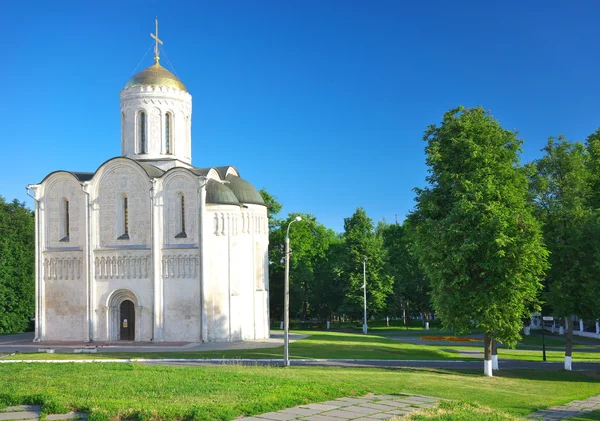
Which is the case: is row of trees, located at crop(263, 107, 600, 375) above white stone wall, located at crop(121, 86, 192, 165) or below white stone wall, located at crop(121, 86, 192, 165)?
below

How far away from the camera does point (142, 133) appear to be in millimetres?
46875

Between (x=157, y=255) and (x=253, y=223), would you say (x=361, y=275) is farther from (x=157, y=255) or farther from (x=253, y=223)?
(x=157, y=255)

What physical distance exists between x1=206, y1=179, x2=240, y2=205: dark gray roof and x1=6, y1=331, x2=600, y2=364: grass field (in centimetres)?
1096

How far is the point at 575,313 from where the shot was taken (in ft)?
99.9

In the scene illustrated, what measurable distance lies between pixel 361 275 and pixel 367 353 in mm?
23994

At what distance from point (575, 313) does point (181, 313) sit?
25.0 metres

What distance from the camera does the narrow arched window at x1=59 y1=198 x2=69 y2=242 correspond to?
1748 inches

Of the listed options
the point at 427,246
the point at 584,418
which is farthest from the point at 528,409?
the point at 427,246

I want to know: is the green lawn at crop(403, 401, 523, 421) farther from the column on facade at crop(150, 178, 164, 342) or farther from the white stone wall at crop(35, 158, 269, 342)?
the column on facade at crop(150, 178, 164, 342)

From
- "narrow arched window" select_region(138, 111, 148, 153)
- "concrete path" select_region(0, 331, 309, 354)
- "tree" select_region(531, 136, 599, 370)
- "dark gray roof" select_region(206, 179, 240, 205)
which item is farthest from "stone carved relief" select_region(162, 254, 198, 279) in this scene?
"tree" select_region(531, 136, 599, 370)

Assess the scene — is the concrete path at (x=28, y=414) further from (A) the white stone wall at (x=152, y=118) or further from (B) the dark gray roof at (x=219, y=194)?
(A) the white stone wall at (x=152, y=118)

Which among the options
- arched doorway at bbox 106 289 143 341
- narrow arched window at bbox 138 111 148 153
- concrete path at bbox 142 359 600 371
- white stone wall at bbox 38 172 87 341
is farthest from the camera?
narrow arched window at bbox 138 111 148 153

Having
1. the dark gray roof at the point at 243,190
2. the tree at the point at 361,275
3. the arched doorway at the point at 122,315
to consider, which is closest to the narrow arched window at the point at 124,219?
the arched doorway at the point at 122,315

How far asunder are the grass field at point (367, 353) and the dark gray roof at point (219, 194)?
1096 centimetres
